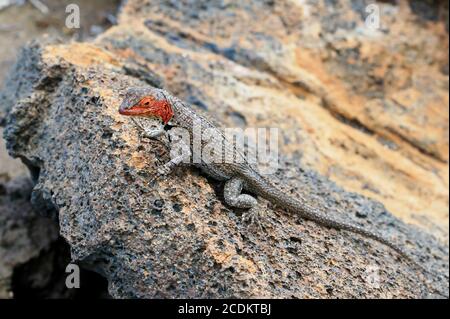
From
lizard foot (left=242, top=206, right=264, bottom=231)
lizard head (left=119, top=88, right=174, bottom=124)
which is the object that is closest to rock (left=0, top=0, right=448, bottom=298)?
lizard foot (left=242, top=206, right=264, bottom=231)

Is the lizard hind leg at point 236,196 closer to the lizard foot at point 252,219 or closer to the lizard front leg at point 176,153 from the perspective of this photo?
the lizard foot at point 252,219

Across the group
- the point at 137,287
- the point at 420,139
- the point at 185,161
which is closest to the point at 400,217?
the point at 420,139

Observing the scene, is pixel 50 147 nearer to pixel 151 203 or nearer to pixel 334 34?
pixel 151 203

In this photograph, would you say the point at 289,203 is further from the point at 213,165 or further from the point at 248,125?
the point at 248,125

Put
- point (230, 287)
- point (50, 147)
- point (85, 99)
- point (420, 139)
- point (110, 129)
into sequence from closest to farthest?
point (230, 287) → point (110, 129) → point (85, 99) → point (50, 147) → point (420, 139)

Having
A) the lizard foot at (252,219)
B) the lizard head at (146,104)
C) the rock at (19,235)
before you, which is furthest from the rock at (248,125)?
the rock at (19,235)

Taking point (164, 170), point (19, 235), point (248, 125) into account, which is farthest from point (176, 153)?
point (19, 235)

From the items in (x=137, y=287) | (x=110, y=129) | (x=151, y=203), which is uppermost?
(x=110, y=129)
